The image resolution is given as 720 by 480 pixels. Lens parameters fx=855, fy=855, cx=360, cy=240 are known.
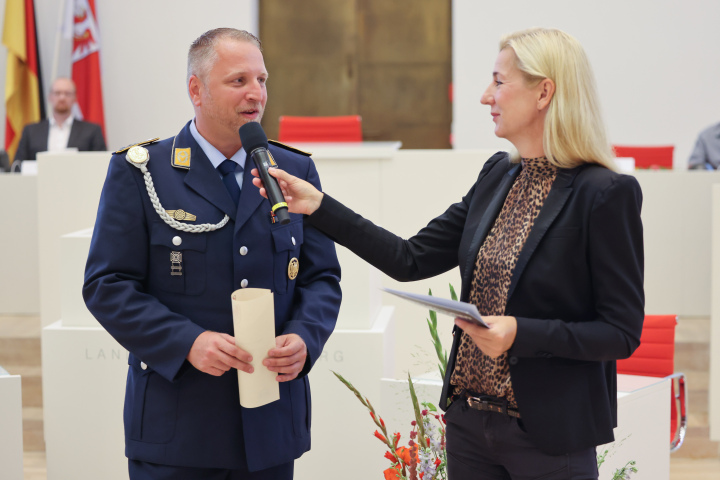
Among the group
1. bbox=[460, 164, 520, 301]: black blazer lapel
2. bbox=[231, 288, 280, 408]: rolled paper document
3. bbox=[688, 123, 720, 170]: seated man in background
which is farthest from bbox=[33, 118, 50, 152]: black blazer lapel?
bbox=[460, 164, 520, 301]: black blazer lapel

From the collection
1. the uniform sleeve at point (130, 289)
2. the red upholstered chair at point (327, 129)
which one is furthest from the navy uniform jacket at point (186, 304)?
the red upholstered chair at point (327, 129)

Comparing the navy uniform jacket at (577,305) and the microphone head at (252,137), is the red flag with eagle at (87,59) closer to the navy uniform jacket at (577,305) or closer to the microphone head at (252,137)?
the microphone head at (252,137)

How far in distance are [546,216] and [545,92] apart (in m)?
0.23

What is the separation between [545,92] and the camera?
1598mm

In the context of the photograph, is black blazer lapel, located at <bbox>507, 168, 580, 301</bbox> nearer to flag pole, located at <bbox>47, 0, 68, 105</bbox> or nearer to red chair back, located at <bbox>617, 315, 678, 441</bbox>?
red chair back, located at <bbox>617, 315, 678, 441</bbox>

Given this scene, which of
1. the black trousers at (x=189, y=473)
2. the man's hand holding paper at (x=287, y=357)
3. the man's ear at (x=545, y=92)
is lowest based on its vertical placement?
the black trousers at (x=189, y=473)

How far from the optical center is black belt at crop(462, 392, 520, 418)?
156 centimetres

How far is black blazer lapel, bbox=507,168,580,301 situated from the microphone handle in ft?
1.41

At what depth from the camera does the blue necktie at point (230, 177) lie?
1887 mm

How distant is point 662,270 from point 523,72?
3975 millimetres

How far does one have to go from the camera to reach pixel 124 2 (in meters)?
Answer: 8.48

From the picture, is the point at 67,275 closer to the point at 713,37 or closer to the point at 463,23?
the point at 463,23

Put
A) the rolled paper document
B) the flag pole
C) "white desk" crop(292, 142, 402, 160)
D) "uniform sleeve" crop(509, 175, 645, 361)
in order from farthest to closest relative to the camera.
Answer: the flag pole → "white desk" crop(292, 142, 402, 160) → the rolled paper document → "uniform sleeve" crop(509, 175, 645, 361)

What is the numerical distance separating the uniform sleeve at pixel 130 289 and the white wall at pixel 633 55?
671 centimetres
